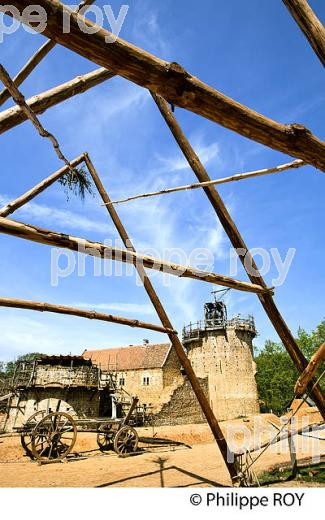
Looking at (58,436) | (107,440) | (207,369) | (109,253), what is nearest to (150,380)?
(207,369)

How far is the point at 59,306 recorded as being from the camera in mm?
4555

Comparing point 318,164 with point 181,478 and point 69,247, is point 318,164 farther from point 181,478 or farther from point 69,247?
point 181,478

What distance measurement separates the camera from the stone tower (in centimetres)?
2895

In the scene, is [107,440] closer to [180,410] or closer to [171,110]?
[180,410]

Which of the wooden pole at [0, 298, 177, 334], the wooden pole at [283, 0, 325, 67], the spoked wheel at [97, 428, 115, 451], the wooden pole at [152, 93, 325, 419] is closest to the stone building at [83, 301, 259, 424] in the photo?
the spoked wheel at [97, 428, 115, 451]

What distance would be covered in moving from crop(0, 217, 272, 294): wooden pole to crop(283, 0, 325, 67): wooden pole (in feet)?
7.27

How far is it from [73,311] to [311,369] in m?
3.19

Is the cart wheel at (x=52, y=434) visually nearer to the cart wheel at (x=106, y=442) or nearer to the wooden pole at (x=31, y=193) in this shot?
the cart wheel at (x=106, y=442)

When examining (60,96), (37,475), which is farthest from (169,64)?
(37,475)

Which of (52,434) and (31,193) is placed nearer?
(31,193)

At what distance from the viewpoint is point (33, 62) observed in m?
2.79

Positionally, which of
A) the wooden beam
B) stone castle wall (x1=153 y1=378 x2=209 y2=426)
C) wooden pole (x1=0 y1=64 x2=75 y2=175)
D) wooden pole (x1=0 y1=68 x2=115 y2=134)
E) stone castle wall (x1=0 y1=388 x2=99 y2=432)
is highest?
wooden pole (x1=0 y1=68 x2=115 y2=134)

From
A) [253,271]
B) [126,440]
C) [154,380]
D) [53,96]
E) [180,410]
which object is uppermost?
[53,96]

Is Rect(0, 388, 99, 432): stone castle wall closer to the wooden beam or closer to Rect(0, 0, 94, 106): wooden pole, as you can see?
the wooden beam
